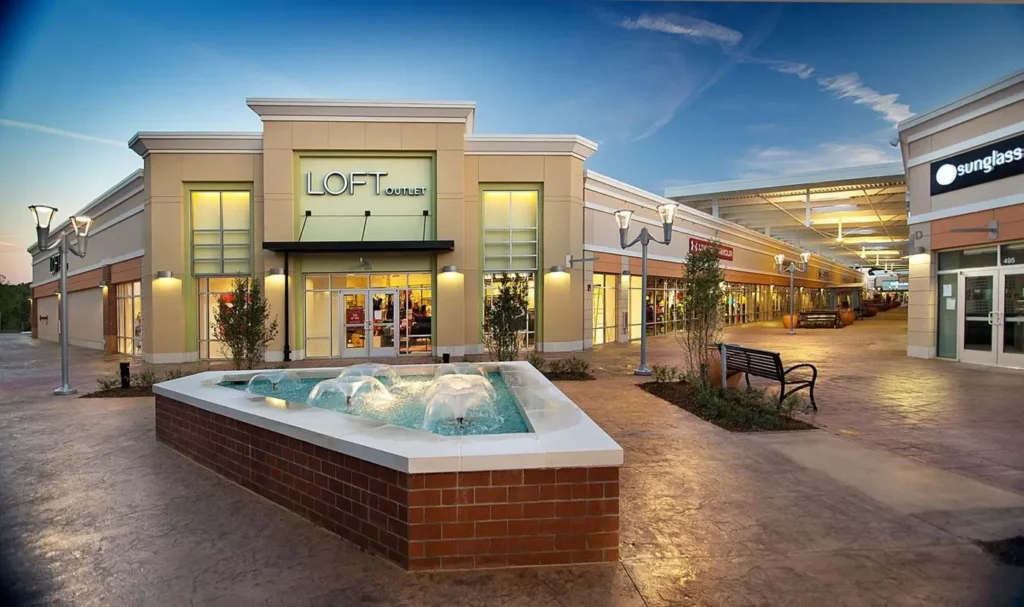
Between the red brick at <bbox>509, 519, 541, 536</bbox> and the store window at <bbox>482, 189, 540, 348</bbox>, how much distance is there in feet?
50.8

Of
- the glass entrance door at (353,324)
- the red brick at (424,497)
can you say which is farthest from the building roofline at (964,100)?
the glass entrance door at (353,324)

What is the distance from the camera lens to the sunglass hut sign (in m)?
12.8

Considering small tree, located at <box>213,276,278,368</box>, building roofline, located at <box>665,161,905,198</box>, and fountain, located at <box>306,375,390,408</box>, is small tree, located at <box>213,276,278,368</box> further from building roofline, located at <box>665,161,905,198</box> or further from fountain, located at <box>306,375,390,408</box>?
building roofline, located at <box>665,161,905,198</box>

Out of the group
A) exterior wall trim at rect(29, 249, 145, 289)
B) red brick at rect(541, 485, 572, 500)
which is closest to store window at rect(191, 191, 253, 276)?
exterior wall trim at rect(29, 249, 145, 289)

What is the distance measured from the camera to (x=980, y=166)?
13.6 meters

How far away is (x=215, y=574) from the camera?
341 centimetres

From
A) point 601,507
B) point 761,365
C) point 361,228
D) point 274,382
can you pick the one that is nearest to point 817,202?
point 361,228

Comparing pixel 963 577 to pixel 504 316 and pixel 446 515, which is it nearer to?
pixel 446 515

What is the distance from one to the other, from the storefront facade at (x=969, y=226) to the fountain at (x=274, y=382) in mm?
15976

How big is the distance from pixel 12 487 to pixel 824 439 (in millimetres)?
8932

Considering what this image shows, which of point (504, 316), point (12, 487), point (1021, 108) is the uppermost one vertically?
point (1021, 108)

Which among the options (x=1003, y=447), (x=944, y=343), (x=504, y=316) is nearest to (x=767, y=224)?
(x=944, y=343)

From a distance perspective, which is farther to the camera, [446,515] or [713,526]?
[713,526]

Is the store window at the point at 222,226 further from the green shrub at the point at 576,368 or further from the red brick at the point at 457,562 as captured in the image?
the red brick at the point at 457,562
